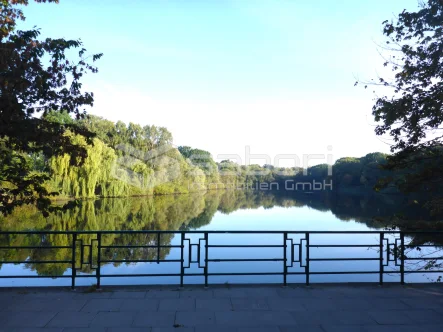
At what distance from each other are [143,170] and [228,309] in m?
37.8

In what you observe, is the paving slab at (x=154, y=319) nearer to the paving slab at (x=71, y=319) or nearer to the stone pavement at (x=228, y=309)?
the stone pavement at (x=228, y=309)

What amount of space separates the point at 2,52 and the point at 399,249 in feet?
20.7

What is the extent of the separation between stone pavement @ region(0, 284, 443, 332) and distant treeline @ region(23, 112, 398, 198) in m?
1.89

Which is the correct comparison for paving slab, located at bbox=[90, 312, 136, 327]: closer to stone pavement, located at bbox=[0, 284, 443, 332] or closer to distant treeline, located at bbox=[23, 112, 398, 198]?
stone pavement, located at bbox=[0, 284, 443, 332]

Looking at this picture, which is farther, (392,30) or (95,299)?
(392,30)

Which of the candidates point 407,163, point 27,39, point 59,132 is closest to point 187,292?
point 59,132

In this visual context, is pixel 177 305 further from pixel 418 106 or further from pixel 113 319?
pixel 418 106

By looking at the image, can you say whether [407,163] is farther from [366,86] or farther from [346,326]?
[346,326]

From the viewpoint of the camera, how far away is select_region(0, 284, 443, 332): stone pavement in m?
3.74

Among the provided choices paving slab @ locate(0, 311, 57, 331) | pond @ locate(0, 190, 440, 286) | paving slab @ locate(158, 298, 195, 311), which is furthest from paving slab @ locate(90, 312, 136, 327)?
pond @ locate(0, 190, 440, 286)

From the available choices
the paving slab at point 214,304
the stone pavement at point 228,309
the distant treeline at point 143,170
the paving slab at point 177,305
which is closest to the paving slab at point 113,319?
the stone pavement at point 228,309

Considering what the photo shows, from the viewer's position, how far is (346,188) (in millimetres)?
65562

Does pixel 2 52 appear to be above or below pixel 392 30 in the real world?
below

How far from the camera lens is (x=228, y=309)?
4254 millimetres
